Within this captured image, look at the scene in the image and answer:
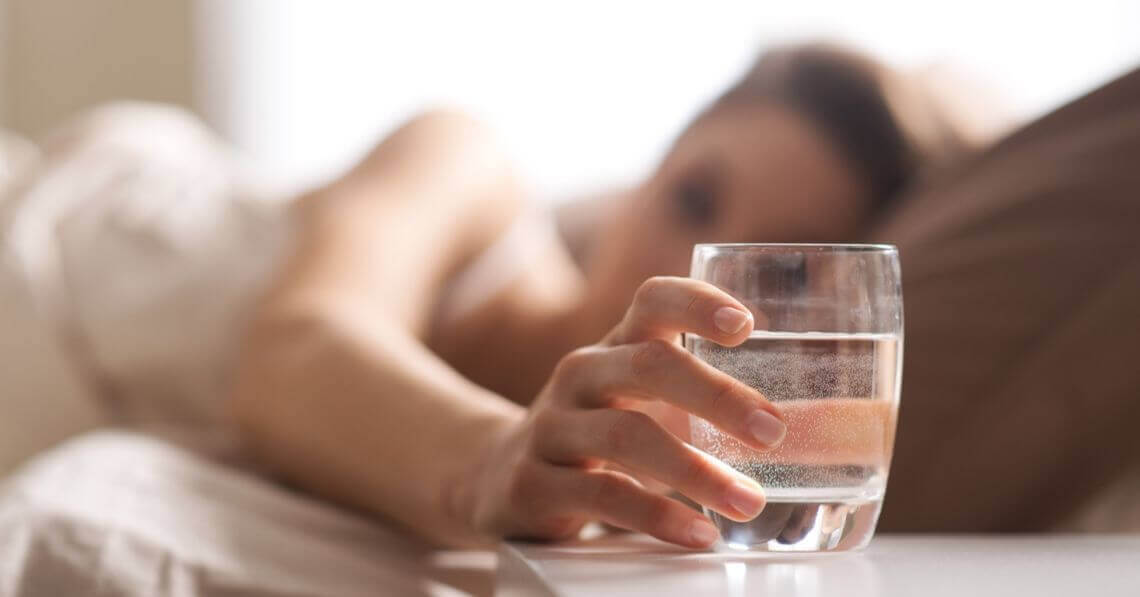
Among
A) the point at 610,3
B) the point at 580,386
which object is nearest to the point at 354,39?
the point at 610,3

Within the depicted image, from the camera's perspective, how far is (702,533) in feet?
1.54

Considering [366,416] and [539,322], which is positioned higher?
[539,322]

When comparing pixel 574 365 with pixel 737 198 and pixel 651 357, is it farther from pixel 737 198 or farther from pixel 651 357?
pixel 737 198

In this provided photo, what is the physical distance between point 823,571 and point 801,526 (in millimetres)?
33

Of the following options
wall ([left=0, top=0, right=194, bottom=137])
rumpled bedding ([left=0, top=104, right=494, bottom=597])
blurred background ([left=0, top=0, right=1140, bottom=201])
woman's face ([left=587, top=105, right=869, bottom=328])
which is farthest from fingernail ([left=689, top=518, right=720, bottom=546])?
wall ([left=0, top=0, right=194, bottom=137])

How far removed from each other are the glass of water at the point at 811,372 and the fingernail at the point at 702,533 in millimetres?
11

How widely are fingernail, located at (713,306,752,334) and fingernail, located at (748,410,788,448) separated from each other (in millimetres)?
32

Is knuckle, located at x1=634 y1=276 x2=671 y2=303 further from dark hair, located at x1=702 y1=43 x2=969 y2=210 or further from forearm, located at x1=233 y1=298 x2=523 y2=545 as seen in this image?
dark hair, located at x1=702 y1=43 x2=969 y2=210

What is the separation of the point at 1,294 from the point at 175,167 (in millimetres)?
264

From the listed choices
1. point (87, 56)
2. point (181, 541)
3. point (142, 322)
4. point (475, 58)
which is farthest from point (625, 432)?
point (87, 56)

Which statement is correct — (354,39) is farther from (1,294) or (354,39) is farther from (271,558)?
Answer: (271,558)

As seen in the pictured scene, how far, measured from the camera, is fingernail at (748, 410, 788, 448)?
426 millimetres

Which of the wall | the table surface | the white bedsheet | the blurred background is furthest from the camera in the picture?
the wall

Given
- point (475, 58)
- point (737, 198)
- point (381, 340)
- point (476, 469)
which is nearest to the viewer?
point (476, 469)
